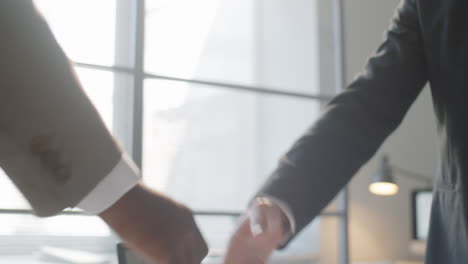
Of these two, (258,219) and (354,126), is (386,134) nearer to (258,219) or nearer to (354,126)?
(354,126)

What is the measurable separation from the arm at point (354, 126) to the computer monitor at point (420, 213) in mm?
3166

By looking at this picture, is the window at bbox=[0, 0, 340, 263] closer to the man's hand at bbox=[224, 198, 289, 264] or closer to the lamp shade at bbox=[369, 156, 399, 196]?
the lamp shade at bbox=[369, 156, 399, 196]

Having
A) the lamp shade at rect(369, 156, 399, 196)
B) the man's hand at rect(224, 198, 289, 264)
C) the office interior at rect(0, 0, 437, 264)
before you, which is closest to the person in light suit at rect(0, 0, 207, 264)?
the man's hand at rect(224, 198, 289, 264)

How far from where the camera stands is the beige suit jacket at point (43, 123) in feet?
1.80

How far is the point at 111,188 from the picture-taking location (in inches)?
25.6

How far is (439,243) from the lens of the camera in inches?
40.8

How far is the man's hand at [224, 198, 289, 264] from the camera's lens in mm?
925

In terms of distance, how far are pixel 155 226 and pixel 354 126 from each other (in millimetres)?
493

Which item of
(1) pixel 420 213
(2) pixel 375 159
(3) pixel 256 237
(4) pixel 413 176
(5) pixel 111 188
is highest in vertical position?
(5) pixel 111 188

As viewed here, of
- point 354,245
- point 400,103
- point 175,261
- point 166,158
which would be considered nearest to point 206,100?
point 166,158

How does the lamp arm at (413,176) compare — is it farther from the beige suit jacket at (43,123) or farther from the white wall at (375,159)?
the beige suit jacket at (43,123)

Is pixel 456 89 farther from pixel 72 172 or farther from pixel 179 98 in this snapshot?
pixel 179 98

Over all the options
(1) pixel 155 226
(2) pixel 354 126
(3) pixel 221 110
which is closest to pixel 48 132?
(1) pixel 155 226

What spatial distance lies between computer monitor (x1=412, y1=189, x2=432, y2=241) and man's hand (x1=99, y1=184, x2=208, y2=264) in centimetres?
365
